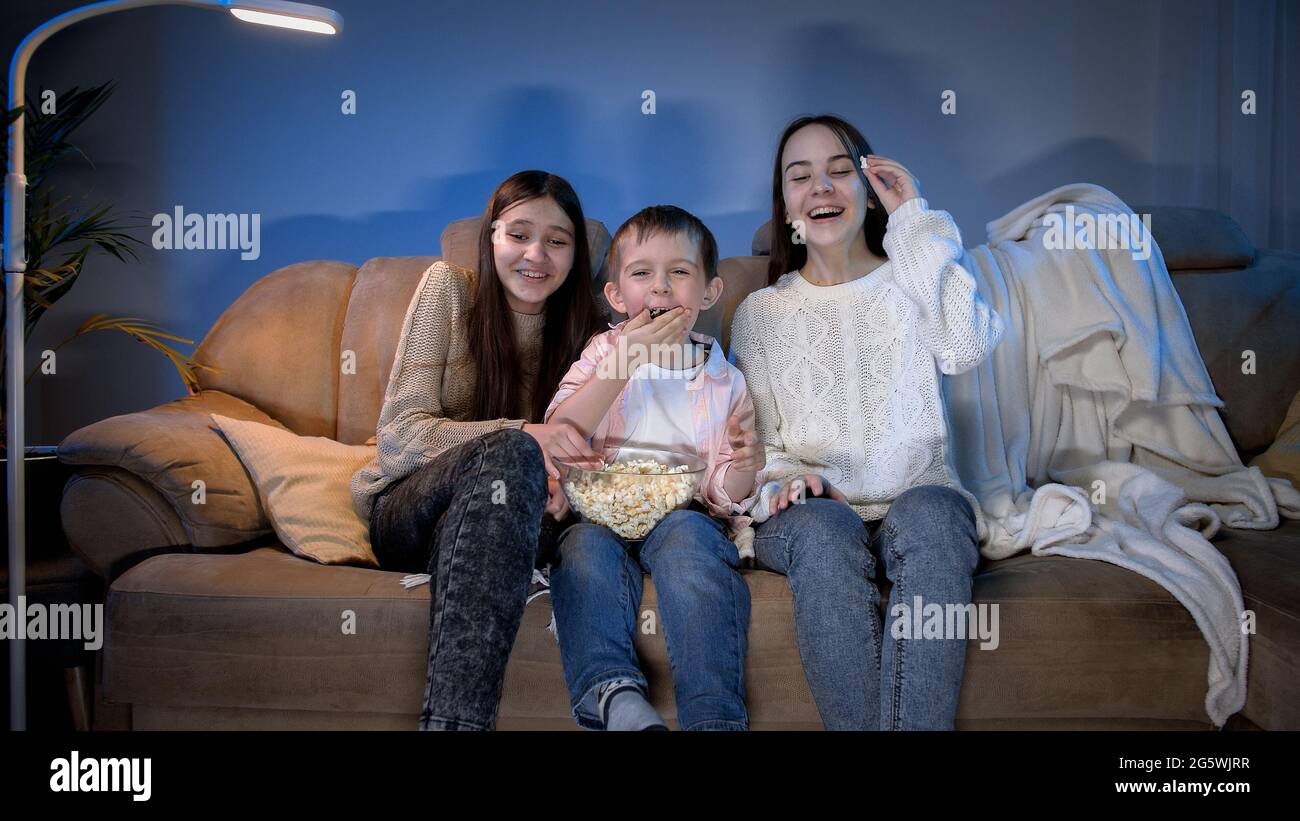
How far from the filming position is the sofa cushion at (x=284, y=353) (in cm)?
195

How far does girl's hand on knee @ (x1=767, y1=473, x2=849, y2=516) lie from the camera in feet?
4.80

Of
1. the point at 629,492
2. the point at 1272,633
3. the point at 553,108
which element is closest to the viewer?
the point at 1272,633

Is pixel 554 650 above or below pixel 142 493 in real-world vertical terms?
below

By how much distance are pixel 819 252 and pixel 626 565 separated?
767mm

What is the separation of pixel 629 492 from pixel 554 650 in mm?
266

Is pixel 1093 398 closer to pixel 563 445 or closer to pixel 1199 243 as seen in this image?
pixel 1199 243

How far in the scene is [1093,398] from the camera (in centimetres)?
183

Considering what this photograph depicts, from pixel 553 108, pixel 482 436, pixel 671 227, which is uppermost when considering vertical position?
pixel 553 108

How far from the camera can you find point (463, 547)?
1.19 metres

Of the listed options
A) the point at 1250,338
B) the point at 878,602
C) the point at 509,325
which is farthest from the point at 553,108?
the point at 1250,338

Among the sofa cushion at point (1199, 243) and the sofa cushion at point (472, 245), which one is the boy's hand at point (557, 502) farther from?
the sofa cushion at point (1199, 243)

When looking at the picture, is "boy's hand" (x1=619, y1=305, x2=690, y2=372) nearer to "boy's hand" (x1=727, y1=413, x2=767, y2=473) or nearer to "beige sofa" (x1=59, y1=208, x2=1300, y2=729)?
"boy's hand" (x1=727, y1=413, x2=767, y2=473)
